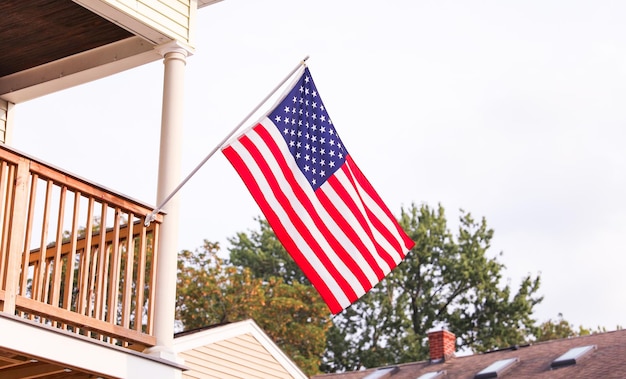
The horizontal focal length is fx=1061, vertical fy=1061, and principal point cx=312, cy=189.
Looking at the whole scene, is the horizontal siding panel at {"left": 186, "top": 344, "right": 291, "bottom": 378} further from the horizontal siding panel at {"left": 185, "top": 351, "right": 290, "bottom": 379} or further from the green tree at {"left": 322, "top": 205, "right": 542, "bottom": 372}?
the green tree at {"left": 322, "top": 205, "right": 542, "bottom": 372}

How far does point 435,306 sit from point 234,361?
31.7m

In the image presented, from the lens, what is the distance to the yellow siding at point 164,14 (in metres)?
8.62

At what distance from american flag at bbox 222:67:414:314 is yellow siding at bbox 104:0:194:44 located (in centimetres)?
109

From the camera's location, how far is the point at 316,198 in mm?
8805

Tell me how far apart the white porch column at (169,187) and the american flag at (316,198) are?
0.54 meters

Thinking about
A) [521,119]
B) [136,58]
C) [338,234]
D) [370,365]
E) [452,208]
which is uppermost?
[521,119]

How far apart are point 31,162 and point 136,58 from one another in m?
2.18

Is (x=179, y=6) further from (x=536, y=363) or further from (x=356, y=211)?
(x=536, y=363)

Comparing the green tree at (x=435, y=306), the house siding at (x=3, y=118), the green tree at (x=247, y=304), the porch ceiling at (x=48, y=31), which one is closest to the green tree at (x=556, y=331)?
the green tree at (x=435, y=306)

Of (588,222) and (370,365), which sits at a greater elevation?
(588,222)

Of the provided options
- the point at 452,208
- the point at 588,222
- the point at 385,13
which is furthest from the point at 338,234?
the point at 588,222

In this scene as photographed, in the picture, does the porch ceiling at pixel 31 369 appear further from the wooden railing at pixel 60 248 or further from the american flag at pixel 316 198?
the american flag at pixel 316 198

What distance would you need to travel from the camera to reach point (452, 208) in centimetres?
5422

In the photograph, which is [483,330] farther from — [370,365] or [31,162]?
[31,162]
